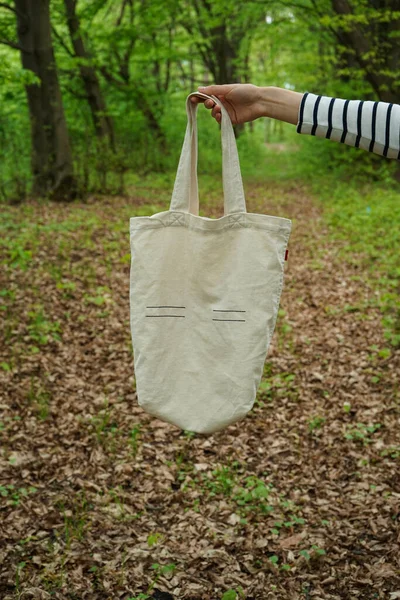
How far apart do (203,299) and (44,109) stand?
32.7ft

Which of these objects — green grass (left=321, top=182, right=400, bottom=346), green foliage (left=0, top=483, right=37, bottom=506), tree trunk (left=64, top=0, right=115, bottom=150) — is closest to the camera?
green foliage (left=0, top=483, right=37, bottom=506)

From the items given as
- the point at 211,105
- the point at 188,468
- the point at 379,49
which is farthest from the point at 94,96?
the point at 211,105

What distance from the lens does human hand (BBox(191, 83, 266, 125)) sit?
6.80 feet

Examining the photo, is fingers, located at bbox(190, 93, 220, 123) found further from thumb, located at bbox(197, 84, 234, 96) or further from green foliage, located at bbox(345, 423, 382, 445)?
green foliage, located at bbox(345, 423, 382, 445)

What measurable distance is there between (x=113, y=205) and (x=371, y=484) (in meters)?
8.82

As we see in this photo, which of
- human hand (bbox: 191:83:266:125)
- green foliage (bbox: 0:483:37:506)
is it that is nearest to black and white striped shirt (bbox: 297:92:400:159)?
human hand (bbox: 191:83:266:125)

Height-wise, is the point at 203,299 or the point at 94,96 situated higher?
the point at 203,299

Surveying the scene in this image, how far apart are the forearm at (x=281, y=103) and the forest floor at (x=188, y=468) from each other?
7.53ft

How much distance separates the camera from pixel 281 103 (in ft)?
Answer: 6.49

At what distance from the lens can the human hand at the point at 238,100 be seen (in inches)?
81.6

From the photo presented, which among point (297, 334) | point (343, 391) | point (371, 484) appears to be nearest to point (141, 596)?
point (371, 484)

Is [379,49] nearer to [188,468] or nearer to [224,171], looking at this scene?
[188,468]

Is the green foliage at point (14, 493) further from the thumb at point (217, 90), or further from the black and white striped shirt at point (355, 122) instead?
the black and white striped shirt at point (355, 122)

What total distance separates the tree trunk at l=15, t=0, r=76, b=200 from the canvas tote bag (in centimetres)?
936
